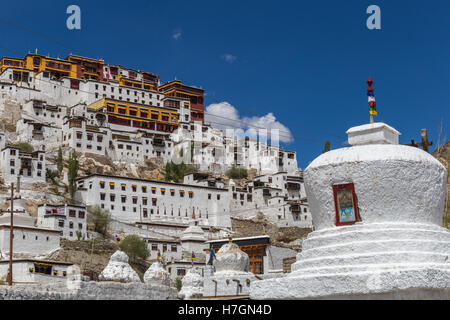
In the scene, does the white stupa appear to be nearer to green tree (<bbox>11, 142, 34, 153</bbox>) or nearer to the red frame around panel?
the red frame around panel

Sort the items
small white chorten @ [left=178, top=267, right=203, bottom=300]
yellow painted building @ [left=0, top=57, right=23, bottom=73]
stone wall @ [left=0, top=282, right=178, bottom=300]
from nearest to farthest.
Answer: stone wall @ [left=0, top=282, right=178, bottom=300] → small white chorten @ [left=178, top=267, right=203, bottom=300] → yellow painted building @ [left=0, top=57, right=23, bottom=73]

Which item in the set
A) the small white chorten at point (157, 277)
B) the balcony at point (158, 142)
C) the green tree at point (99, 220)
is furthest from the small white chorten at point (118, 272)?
the balcony at point (158, 142)

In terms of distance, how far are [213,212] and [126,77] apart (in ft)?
121

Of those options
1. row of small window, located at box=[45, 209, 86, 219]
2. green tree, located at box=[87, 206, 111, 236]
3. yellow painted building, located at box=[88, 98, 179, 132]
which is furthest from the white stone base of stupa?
yellow painted building, located at box=[88, 98, 179, 132]

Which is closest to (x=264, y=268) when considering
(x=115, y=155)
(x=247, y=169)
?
(x=115, y=155)

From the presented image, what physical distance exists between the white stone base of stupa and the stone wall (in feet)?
23.7

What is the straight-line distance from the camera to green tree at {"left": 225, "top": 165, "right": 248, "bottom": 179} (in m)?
85.8

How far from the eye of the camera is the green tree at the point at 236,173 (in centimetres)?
8575

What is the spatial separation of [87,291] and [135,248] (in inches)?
1390

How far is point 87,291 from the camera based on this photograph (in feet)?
59.5

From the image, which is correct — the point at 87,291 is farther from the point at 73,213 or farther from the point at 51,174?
the point at 51,174

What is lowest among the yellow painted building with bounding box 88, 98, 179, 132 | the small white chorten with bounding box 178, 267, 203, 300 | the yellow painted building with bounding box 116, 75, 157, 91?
the small white chorten with bounding box 178, 267, 203, 300

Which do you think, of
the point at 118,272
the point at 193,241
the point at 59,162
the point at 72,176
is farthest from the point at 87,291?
the point at 59,162

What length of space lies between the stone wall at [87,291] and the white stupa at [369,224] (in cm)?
727
